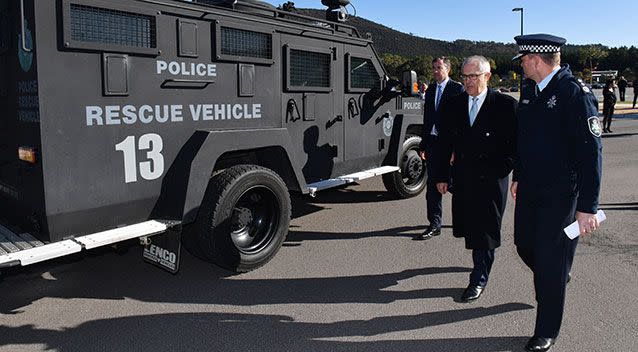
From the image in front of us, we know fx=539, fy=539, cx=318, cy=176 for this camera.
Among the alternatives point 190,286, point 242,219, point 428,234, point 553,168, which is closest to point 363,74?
point 428,234

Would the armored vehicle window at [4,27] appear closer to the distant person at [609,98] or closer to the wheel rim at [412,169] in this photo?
the wheel rim at [412,169]

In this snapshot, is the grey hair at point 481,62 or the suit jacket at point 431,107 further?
the suit jacket at point 431,107

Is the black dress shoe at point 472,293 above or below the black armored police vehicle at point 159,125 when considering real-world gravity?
below

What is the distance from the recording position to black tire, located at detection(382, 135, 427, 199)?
293 inches

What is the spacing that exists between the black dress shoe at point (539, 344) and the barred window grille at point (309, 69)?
318cm

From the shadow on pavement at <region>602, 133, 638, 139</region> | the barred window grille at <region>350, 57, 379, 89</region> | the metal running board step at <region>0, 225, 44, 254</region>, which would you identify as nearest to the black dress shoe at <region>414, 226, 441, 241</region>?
the barred window grille at <region>350, 57, 379, 89</region>

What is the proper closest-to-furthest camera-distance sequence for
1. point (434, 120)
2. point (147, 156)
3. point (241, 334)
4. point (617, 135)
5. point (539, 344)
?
1. point (539, 344)
2. point (241, 334)
3. point (147, 156)
4. point (434, 120)
5. point (617, 135)

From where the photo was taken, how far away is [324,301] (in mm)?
4273

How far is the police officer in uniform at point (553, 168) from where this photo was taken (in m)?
3.12

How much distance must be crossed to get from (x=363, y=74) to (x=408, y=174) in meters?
1.80

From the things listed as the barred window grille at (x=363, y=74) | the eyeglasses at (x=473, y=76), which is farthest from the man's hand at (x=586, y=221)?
the barred window grille at (x=363, y=74)

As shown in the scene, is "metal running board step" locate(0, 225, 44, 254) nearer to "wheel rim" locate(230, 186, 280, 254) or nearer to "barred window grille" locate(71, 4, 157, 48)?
"barred window grille" locate(71, 4, 157, 48)

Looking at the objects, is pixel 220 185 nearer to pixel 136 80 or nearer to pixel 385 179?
pixel 136 80

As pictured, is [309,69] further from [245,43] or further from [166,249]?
[166,249]
